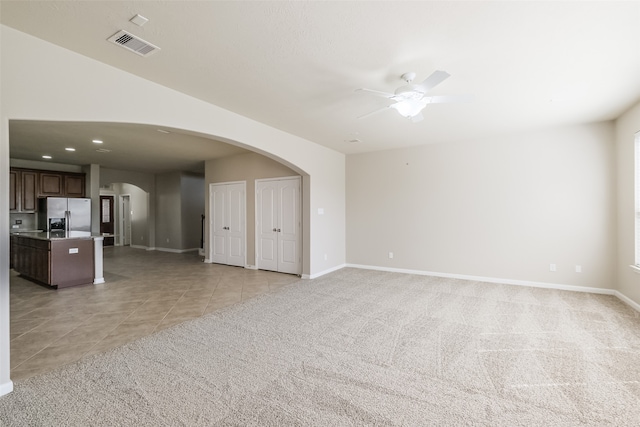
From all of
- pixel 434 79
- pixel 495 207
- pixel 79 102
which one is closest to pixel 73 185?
pixel 79 102

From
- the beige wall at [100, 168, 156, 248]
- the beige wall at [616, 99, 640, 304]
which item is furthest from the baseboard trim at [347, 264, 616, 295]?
the beige wall at [100, 168, 156, 248]

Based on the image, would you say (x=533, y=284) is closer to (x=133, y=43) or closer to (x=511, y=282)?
(x=511, y=282)

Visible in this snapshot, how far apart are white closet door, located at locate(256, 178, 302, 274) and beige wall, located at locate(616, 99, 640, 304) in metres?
5.26

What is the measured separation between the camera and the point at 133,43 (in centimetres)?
234

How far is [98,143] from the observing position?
18.6 ft

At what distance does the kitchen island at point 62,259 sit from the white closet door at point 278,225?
3114 mm

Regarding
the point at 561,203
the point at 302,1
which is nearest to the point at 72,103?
the point at 302,1

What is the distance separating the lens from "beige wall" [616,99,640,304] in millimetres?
3922

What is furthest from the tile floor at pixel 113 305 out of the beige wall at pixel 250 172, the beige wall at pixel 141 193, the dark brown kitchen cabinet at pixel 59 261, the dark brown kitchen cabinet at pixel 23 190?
the beige wall at pixel 141 193

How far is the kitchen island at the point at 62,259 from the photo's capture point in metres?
4.92

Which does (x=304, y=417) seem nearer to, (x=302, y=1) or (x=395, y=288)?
(x=302, y=1)

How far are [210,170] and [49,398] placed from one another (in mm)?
6001

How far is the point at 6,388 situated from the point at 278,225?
4536 millimetres

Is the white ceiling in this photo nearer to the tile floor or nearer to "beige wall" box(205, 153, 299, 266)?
"beige wall" box(205, 153, 299, 266)
